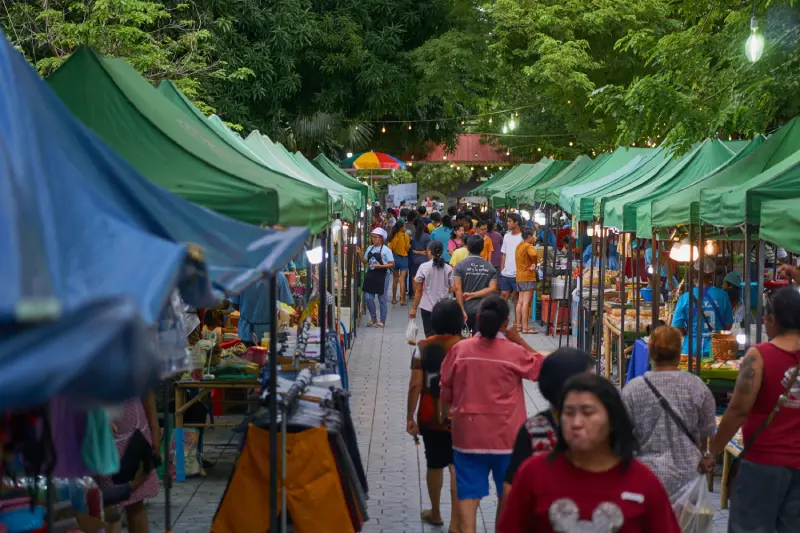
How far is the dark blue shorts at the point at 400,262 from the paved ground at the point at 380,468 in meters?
7.14

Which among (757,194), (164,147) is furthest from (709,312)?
(164,147)

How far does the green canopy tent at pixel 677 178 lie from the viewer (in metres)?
12.4

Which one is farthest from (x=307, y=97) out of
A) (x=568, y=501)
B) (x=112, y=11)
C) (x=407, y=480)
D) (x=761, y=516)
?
(x=568, y=501)

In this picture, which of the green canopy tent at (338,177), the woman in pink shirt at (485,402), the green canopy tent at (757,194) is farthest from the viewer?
the green canopy tent at (338,177)

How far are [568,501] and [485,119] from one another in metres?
47.4

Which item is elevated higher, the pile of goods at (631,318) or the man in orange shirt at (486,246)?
the man in orange shirt at (486,246)

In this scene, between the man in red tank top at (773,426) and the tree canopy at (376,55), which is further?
the tree canopy at (376,55)

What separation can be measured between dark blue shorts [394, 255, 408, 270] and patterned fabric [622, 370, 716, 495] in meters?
18.3

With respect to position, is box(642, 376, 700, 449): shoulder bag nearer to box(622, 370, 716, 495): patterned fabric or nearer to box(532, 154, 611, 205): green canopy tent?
box(622, 370, 716, 495): patterned fabric

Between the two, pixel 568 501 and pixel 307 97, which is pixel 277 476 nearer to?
pixel 568 501

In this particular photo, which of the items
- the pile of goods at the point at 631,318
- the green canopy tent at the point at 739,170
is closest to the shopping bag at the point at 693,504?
the green canopy tent at the point at 739,170

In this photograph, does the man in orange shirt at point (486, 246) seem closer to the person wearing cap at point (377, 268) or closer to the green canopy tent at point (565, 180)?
the green canopy tent at point (565, 180)

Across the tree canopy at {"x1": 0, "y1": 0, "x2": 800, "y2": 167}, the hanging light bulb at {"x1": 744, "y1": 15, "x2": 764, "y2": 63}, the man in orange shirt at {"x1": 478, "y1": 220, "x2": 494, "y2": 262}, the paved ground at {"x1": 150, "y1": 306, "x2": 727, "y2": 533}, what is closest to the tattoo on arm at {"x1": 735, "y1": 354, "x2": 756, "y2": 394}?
the paved ground at {"x1": 150, "y1": 306, "x2": 727, "y2": 533}

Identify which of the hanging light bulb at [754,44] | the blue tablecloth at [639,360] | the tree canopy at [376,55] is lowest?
the blue tablecloth at [639,360]
